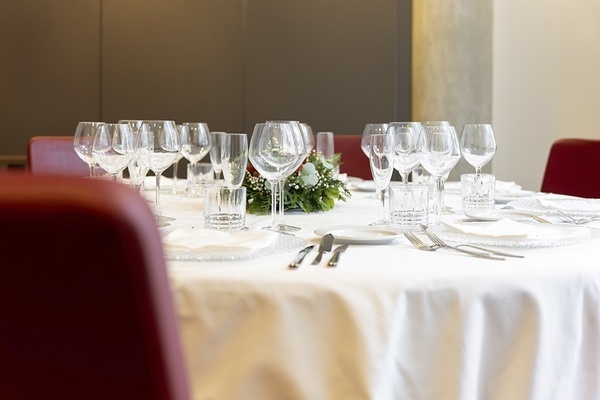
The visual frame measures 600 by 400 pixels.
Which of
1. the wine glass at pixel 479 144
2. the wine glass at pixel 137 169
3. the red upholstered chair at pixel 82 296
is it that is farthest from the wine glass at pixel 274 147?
the red upholstered chair at pixel 82 296

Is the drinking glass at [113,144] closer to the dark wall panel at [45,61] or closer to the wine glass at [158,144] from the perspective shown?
the wine glass at [158,144]

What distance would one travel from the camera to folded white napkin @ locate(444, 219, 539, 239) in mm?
1317

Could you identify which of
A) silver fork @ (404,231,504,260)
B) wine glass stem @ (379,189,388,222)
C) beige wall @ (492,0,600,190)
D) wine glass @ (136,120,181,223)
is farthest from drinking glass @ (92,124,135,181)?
beige wall @ (492,0,600,190)

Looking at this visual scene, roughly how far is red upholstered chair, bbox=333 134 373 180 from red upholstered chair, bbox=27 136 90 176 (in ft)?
3.84

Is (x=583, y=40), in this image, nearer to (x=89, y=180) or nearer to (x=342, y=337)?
(x=342, y=337)

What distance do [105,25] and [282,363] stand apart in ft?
12.1

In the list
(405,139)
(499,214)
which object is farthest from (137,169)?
(499,214)

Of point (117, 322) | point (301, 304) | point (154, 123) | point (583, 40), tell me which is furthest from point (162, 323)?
point (583, 40)

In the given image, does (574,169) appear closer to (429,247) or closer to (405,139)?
(405,139)

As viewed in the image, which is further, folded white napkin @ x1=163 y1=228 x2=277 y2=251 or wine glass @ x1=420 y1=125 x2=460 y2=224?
wine glass @ x1=420 y1=125 x2=460 y2=224

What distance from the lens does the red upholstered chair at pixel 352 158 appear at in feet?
11.3

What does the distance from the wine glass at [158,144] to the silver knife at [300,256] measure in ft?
1.92

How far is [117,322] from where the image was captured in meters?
0.52

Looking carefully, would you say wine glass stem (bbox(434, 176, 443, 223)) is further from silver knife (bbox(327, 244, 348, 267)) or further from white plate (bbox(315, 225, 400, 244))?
silver knife (bbox(327, 244, 348, 267))
